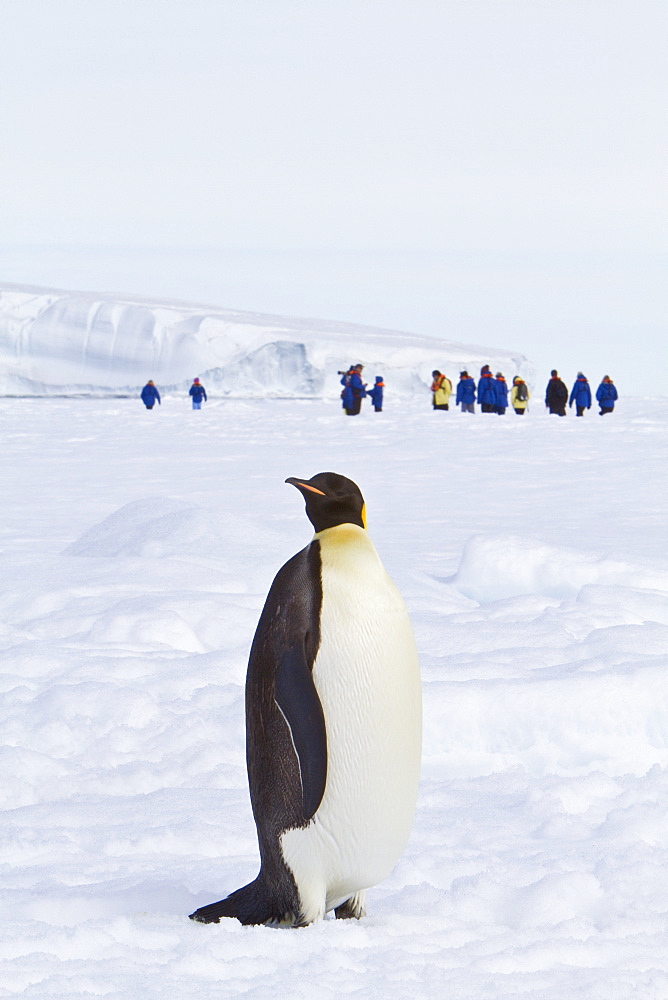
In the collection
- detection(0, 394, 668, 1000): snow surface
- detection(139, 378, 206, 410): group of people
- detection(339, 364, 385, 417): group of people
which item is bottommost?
detection(0, 394, 668, 1000): snow surface

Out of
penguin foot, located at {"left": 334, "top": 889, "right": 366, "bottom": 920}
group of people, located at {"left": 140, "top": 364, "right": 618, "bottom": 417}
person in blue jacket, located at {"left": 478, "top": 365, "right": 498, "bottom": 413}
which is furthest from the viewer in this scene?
person in blue jacket, located at {"left": 478, "top": 365, "right": 498, "bottom": 413}

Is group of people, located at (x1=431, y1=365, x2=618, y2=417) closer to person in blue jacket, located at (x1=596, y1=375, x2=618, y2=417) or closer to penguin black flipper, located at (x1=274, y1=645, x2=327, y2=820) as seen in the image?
person in blue jacket, located at (x1=596, y1=375, x2=618, y2=417)

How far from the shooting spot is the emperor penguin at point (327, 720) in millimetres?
2033

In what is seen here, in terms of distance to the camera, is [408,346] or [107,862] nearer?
[107,862]

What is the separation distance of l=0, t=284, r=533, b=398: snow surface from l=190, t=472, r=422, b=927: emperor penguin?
3355 centimetres

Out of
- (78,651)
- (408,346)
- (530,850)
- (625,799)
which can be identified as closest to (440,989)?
(530,850)

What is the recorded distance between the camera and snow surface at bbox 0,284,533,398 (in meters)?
35.8

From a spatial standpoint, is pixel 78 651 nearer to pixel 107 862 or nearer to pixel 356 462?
pixel 107 862

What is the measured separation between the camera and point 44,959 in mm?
1884

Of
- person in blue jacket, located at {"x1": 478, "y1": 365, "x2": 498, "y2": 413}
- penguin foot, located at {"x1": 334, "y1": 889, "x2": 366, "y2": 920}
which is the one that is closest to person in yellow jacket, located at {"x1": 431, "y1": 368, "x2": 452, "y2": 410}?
person in blue jacket, located at {"x1": 478, "y1": 365, "x2": 498, "y2": 413}

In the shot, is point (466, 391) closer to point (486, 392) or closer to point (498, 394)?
point (486, 392)

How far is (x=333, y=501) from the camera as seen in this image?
2096 millimetres

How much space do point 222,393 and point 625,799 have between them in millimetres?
33044

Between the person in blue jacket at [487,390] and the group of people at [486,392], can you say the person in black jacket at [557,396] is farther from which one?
the person in blue jacket at [487,390]
